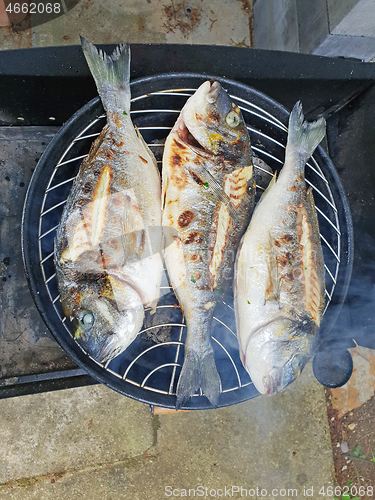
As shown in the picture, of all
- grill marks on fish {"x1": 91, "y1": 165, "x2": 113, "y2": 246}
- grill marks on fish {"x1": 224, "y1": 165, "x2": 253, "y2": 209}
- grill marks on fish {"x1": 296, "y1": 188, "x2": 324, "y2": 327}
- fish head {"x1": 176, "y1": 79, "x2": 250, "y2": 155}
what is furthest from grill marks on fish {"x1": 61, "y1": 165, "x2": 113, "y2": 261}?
grill marks on fish {"x1": 296, "y1": 188, "x2": 324, "y2": 327}

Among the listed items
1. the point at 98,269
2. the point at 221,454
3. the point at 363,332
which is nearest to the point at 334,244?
the point at 363,332

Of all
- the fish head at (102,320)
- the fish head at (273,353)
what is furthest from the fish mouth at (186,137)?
the fish head at (273,353)

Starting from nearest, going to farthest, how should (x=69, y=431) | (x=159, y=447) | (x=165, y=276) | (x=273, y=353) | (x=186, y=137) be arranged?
(x=273, y=353), (x=186, y=137), (x=165, y=276), (x=69, y=431), (x=159, y=447)

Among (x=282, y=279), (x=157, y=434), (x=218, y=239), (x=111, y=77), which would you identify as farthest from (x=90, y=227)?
(x=157, y=434)

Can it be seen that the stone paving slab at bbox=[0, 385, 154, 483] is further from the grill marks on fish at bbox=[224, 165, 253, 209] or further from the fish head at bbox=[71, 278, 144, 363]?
the grill marks on fish at bbox=[224, 165, 253, 209]

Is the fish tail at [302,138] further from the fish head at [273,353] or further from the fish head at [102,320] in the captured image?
the fish head at [102,320]
